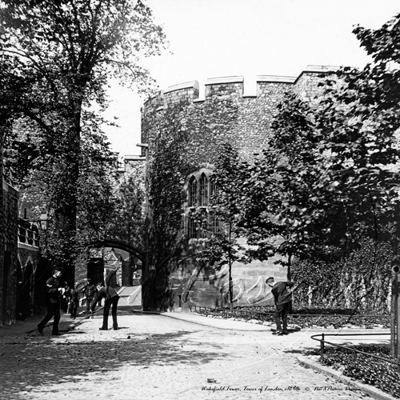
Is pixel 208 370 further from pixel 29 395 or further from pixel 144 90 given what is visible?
pixel 144 90

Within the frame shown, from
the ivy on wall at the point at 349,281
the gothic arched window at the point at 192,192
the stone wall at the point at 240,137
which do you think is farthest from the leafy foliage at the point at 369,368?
the gothic arched window at the point at 192,192

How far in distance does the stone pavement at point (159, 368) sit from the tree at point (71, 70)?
194 inches

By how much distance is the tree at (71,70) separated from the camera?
15461 mm

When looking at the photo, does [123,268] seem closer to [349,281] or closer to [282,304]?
[349,281]

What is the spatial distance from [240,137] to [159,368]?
20.1 meters

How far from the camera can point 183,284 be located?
96.0 ft

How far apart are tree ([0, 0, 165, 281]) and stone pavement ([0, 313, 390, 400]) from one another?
4931 millimetres

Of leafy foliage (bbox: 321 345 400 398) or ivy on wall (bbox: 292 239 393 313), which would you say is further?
ivy on wall (bbox: 292 239 393 313)

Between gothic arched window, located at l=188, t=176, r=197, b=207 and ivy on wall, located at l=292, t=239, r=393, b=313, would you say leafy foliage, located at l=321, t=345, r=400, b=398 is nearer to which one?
ivy on wall, located at l=292, t=239, r=393, b=313

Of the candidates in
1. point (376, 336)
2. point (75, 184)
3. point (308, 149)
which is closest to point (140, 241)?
point (75, 184)

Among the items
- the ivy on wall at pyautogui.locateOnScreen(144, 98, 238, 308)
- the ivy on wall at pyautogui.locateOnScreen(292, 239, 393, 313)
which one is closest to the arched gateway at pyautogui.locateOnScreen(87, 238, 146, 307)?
the ivy on wall at pyautogui.locateOnScreen(144, 98, 238, 308)

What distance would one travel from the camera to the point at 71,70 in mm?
18109

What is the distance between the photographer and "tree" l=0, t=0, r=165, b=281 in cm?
1546

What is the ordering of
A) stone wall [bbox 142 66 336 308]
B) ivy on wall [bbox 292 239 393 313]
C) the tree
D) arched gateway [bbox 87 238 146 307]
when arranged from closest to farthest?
the tree
ivy on wall [bbox 292 239 393 313]
stone wall [bbox 142 66 336 308]
arched gateway [bbox 87 238 146 307]
